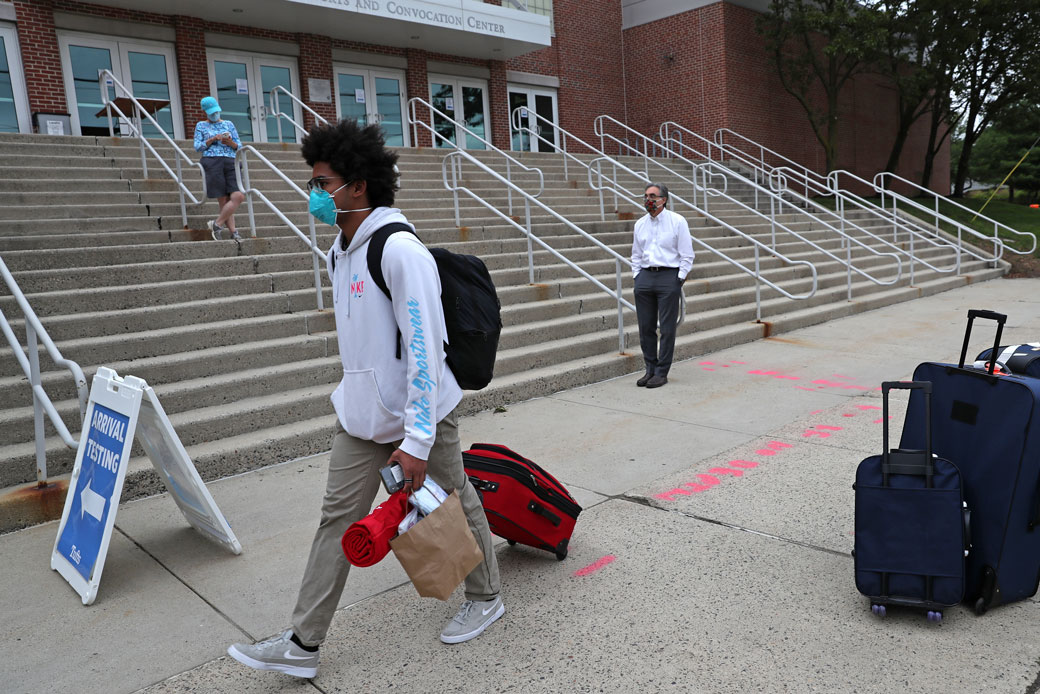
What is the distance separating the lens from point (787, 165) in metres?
21.5

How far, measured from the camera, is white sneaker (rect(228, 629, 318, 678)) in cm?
262

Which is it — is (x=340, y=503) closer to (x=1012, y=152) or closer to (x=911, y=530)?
(x=911, y=530)

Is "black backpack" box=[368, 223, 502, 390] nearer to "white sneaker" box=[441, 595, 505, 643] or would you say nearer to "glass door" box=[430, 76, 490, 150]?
"white sneaker" box=[441, 595, 505, 643]

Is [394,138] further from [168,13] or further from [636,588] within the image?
[636,588]

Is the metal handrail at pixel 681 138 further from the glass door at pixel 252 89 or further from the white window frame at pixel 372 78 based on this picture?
the glass door at pixel 252 89

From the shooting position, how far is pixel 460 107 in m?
18.3

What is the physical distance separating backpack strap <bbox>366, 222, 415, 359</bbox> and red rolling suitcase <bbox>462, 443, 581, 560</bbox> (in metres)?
0.94

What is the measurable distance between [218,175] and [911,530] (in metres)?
7.10

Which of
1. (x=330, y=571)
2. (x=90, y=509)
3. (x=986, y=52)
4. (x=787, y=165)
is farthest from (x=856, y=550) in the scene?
(x=986, y=52)

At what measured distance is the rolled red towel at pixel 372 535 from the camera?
7.87ft

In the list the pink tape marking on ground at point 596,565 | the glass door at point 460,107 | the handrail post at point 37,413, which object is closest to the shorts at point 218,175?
the handrail post at point 37,413

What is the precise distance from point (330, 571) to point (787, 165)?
70.0 ft

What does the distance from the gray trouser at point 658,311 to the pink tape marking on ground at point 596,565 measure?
3584 millimetres

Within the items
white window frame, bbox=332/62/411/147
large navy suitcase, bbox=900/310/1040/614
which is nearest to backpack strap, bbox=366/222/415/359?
large navy suitcase, bbox=900/310/1040/614
